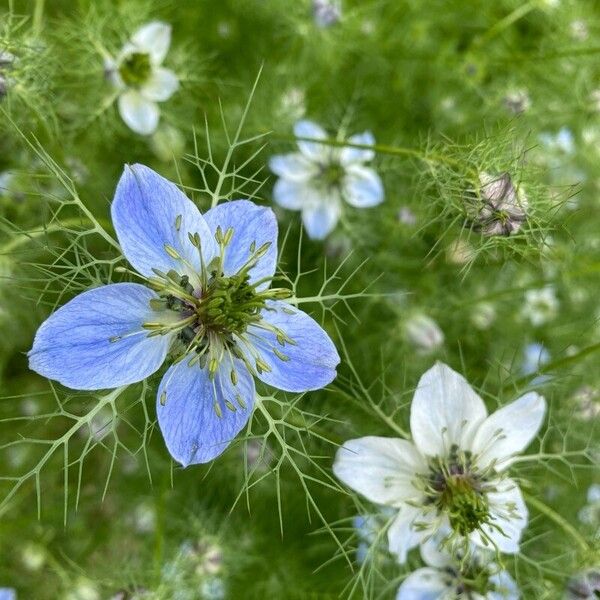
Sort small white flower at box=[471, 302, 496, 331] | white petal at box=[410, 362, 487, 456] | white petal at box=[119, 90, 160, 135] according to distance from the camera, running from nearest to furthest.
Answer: white petal at box=[410, 362, 487, 456]
white petal at box=[119, 90, 160, 135]
small white flower at box=[471, 302, 496, 331]

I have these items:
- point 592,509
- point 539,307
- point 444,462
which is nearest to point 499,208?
point 444,462

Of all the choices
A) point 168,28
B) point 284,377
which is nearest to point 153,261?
point 284,377

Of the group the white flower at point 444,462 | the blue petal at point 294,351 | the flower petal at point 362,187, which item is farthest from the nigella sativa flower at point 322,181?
the blue petal at point 294,351

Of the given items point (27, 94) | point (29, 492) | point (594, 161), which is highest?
point (27, 94)

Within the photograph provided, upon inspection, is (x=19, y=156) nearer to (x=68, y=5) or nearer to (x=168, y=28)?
(x=168, y=28)

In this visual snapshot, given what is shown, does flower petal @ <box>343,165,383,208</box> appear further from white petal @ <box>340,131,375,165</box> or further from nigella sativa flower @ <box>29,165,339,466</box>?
nigella sativa flower @ <box>29,165,339,466</box>

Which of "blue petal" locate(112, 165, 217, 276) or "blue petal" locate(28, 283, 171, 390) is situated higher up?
"blue petal" locate(112, 165, 217, 276)

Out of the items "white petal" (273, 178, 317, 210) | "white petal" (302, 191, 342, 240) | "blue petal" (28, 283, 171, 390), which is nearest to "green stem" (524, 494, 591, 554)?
"blue petal" (28, 283, 171, 390)
